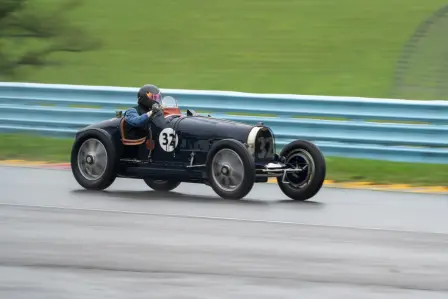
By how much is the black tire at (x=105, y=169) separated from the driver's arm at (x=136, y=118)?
33 cm

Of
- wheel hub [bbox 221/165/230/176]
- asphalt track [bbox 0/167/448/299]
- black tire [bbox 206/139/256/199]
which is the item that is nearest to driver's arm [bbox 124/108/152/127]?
asphalt track [bbox 0/167/448/299]

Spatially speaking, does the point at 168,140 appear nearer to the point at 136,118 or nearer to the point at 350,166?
the point at 136,118

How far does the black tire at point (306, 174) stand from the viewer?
40.0 feet

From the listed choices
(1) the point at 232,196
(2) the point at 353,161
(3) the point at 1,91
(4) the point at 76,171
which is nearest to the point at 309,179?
(1) the point at 232,196

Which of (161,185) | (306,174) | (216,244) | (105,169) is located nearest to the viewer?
(216,244)

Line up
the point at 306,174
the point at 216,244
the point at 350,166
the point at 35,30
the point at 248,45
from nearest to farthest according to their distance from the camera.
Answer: the point at 216,244 < the point at 306,174 < the point at 350,166 < the point at 35,30 < the point at 248,45

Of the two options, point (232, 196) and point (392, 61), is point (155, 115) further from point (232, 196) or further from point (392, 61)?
point (392, 61)

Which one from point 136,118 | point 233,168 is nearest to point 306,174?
point 233,168

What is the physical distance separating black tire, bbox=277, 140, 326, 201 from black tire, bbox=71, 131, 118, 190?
1.88m

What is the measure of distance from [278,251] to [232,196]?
2.96 metres

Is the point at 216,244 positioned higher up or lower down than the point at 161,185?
lower down

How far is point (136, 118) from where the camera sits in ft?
41.5

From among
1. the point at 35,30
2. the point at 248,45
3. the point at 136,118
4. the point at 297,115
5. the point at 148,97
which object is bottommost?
the point at 136,118

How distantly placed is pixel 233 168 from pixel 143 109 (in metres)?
1.46
